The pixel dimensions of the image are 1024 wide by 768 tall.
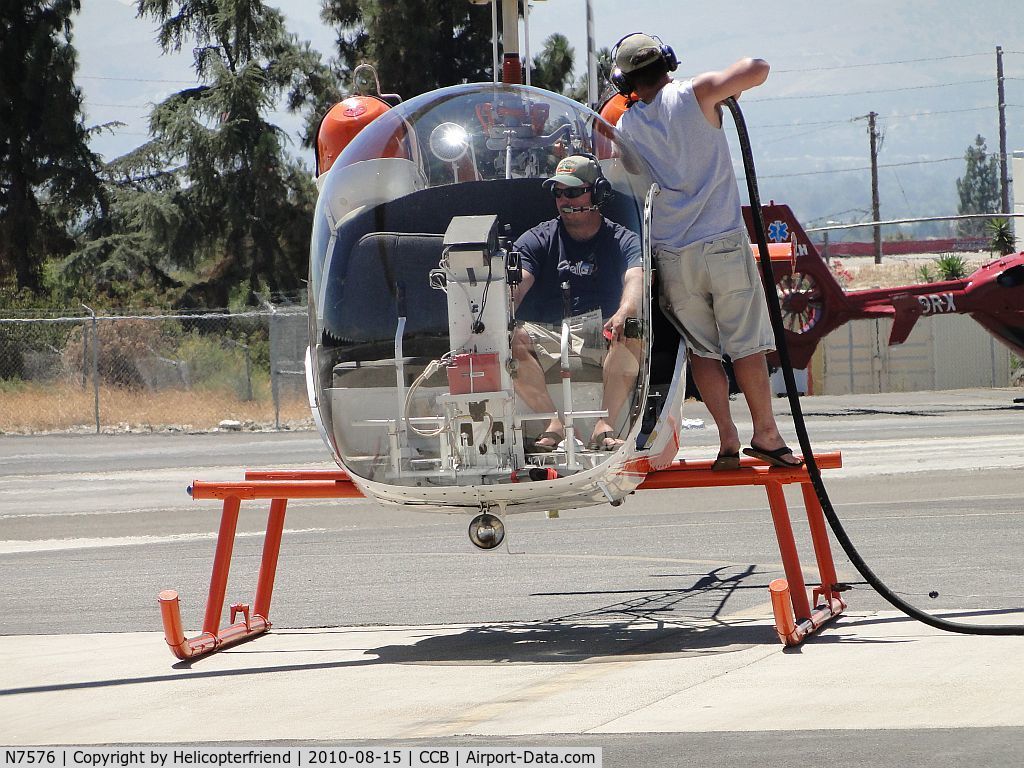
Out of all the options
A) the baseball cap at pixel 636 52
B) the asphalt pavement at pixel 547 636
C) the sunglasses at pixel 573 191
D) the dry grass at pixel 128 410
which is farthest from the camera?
the dry grass at pixel 128 410

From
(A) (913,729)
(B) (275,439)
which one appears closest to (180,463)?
(B) (275,439)

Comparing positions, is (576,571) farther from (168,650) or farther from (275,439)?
(275,439)

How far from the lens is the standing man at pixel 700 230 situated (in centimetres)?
674

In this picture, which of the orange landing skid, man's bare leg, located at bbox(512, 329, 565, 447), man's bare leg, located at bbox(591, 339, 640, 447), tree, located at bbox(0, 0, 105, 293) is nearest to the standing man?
the orange landing skid

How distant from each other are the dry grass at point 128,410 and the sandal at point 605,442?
1969 centimetres

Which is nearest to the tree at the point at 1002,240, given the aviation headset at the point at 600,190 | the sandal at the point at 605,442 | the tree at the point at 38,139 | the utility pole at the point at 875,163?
the utility pole at the point at 875,163

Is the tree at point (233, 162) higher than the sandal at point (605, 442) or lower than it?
higher

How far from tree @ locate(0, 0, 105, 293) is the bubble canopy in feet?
107

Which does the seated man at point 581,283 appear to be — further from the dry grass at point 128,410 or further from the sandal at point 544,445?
the dry grass at point 128,410

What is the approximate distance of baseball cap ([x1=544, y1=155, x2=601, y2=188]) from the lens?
21.5 feet

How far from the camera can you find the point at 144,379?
Result: 90.7 ft

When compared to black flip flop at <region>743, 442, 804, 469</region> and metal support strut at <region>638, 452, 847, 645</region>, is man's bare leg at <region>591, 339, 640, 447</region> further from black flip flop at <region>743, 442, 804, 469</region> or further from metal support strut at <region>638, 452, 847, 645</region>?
black flip flop at <region>743, 442, 804, 469</region>

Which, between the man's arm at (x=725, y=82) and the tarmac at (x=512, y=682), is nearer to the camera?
the tarmac at (x=512, y=682)

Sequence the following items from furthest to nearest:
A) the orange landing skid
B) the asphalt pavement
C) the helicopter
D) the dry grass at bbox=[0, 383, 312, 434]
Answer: the dry grass at bbox=[0, 383, 312, 434] → the orange landing skid → the helicopter → the asphalt pavement
